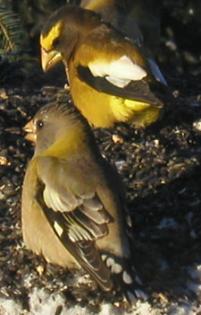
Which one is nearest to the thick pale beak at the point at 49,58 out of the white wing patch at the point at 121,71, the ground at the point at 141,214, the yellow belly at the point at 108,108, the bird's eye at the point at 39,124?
the ground at the point at 141,214

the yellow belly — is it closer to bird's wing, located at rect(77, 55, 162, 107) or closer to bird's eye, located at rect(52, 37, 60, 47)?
bird's wing, located at rect(77, 55, 162, 107)

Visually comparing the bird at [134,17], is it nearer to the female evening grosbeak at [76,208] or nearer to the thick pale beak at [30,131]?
the thick pale beak at [30,131]

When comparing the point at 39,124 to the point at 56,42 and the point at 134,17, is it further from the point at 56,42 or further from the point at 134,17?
the point at 134,17

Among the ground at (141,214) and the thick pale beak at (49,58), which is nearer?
the ground at (141,214)

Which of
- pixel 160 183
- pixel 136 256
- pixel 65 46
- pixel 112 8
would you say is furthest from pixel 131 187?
pixel 112 8

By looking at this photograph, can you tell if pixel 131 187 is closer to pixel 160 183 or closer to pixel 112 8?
pixel 160 183

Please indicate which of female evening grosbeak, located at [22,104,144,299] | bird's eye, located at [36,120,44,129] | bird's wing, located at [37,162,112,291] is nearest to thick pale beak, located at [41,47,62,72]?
bird's eye, located at [36,120,44,129]
